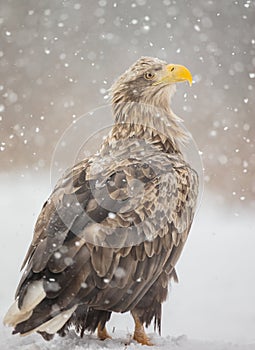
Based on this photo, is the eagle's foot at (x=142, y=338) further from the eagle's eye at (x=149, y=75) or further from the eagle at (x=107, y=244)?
the eagle's eye at (x=149, y=75)

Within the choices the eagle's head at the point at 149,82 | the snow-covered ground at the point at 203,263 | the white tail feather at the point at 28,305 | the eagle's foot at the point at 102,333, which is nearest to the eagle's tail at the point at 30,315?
the white tail feather at the point at 28,305

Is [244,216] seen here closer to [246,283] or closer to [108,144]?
[246,283]

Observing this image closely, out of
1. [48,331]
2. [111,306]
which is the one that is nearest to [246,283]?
[111,306]

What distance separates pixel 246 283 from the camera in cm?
247

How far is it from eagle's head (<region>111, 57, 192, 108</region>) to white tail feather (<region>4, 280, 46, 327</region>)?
0.82 meters

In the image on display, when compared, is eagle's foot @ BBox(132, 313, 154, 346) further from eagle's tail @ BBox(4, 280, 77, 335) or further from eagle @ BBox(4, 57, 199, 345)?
eagle's tail @ BBox(4, 280, 77, 335)

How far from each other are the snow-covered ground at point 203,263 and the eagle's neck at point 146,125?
0.55 meters

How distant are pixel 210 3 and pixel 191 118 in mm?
571

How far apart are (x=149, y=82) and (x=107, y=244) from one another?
0.71 metres

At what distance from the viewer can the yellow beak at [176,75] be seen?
205cm

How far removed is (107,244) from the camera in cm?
169

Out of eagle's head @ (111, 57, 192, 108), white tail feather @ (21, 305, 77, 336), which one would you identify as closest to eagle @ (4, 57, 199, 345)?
white tail feather @ (21, 305, 77, 336)

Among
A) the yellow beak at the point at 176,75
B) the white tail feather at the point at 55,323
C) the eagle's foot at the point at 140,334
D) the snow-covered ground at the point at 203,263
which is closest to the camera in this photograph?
the white tail feather at the point at 55,323

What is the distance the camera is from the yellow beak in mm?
2047
